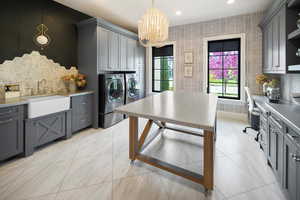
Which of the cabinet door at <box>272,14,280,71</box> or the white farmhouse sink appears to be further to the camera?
the cabinet door at <box>272,14,280,71</box>

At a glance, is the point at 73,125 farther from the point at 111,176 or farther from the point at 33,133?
the point at 111,176

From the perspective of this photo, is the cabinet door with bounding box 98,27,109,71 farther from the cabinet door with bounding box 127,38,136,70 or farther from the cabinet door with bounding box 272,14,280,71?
the cabinet door with bounding box 272,14,280,71

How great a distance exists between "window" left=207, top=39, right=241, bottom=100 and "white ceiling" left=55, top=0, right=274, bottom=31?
0.77 metres

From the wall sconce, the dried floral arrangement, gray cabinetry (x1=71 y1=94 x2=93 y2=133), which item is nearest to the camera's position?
the wall sconce

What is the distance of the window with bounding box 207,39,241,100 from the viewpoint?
436cm

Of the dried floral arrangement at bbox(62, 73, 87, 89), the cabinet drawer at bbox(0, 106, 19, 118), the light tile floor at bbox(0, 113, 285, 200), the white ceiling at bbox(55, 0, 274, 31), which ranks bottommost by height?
the light tile floor at bbox(0, 113, 285, 200)

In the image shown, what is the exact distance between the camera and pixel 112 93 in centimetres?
379

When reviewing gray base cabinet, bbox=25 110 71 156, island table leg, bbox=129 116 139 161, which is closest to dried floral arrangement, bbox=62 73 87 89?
gray base cabinet, bbox=25 110 71 156

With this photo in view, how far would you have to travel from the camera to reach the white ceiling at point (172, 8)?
3348mm

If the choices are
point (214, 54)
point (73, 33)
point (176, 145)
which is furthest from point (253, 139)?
point (73, 33)

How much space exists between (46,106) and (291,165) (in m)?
3.25

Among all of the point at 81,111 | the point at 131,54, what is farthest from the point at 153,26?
the point at 131,54

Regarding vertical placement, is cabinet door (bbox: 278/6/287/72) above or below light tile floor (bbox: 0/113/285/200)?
above

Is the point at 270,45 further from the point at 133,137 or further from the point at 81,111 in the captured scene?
the point at 81,111
